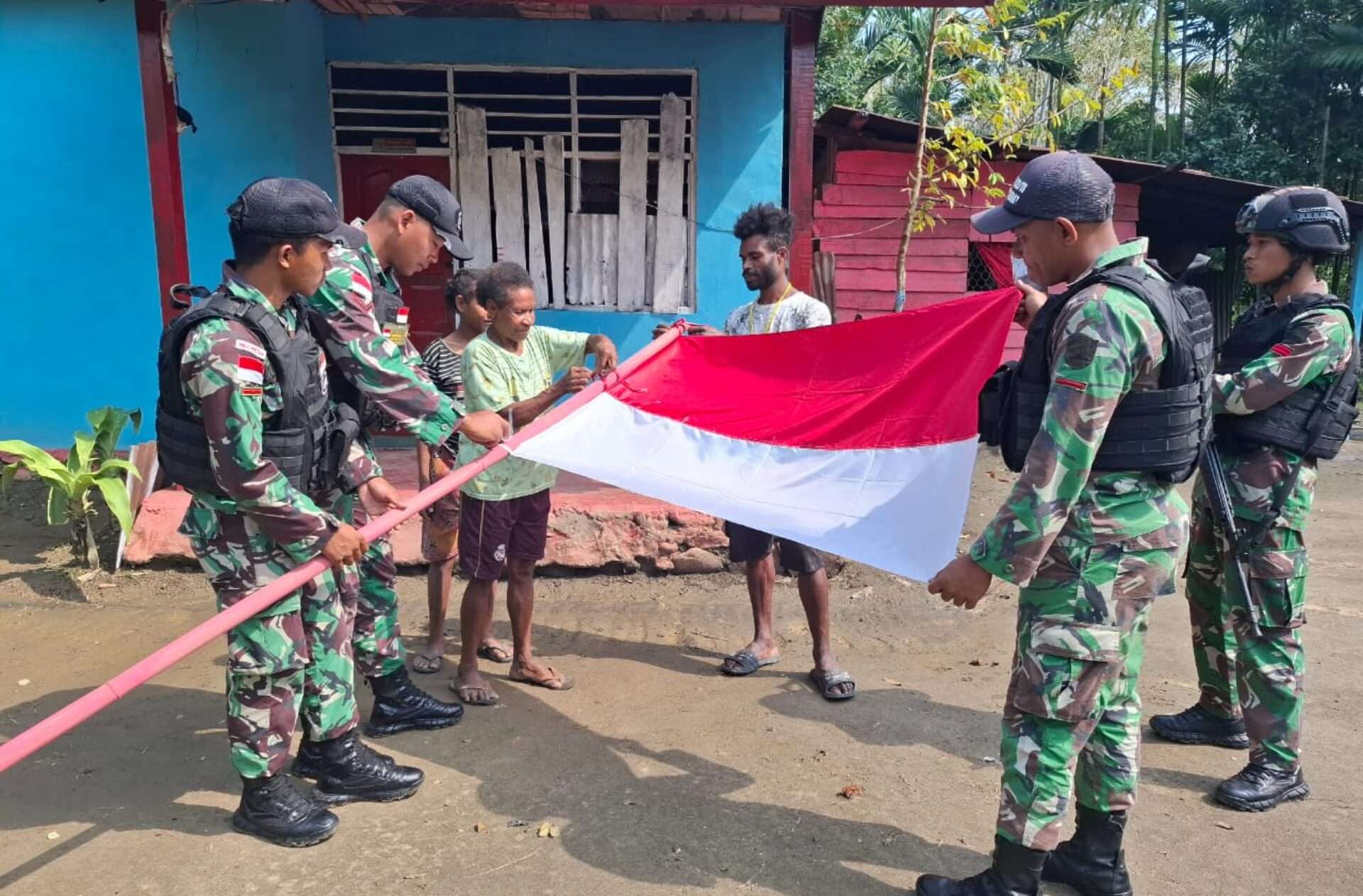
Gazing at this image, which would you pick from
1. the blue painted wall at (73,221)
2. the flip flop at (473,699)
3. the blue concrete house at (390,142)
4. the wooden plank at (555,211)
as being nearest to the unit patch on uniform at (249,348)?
the flip flop at (473,699)

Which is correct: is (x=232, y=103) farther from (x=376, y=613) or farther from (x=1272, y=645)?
(x=1272, y=645)

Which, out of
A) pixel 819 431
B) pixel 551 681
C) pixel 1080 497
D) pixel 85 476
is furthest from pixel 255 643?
pixel 85 476

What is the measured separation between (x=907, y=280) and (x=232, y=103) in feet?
A: 20.1

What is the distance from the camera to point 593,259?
24.4 feet

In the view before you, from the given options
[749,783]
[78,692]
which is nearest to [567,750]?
[749,783]

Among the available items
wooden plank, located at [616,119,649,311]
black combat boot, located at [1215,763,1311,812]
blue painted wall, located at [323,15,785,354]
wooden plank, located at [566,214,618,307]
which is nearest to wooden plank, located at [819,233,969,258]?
blue painted wall, located at [323,15,785,354]

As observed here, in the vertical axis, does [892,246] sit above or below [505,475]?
above

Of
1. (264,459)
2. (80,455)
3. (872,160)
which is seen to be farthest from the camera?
(872,160)

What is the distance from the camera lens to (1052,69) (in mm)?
→ 18859

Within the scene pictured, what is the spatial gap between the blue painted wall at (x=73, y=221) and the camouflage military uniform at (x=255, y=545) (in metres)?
4.39

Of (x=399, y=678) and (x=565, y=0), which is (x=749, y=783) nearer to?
(x=399, y=678)

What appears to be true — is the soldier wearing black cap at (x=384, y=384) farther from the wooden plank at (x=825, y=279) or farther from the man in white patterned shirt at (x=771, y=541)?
the wooden plank at (x=825, y=279)

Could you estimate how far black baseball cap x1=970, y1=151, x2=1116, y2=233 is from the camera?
7.83 ft

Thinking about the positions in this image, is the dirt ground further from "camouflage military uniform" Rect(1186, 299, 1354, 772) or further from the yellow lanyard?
the yellow lanyard
